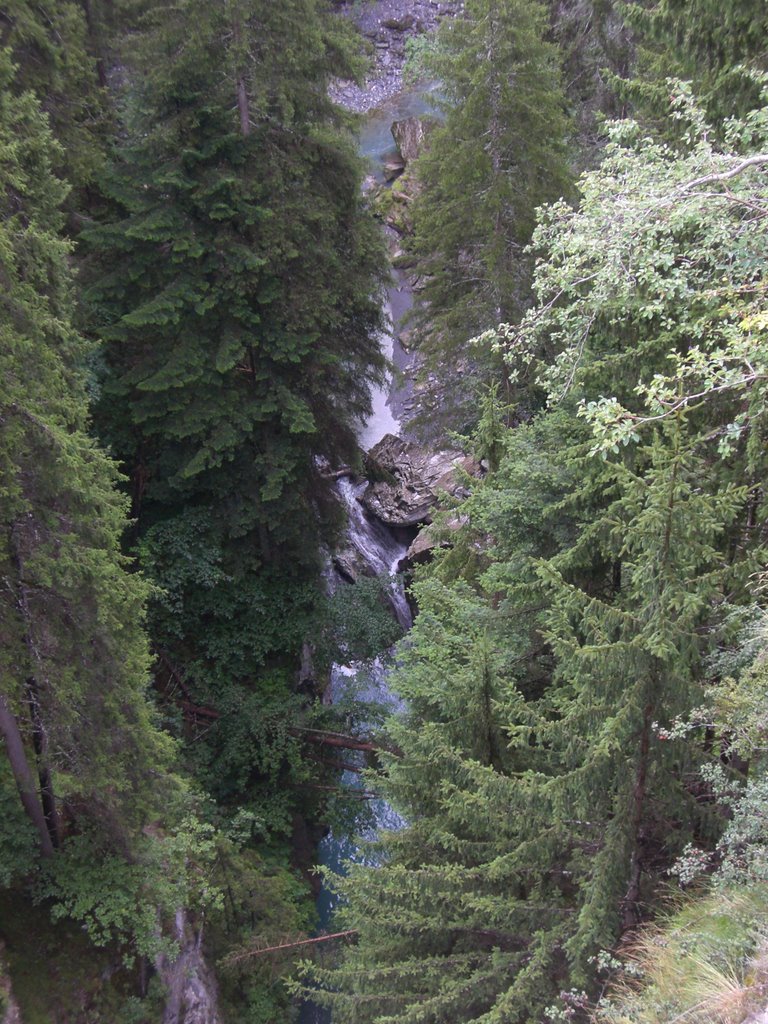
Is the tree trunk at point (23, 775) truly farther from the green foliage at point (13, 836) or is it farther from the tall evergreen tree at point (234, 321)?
the tall evergreen tree at point (234, 321)

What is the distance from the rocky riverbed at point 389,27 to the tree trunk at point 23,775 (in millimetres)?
41321

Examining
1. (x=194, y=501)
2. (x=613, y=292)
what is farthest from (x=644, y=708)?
(x=194, y=501)

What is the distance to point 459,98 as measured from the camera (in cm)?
1356

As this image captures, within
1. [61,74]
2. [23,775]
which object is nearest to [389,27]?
[61,74]

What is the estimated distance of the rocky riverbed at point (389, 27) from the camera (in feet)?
132

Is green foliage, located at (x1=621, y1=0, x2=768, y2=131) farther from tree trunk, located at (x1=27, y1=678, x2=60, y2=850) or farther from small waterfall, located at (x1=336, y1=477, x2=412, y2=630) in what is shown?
small waterfall, located at (x1=336, y1=477, x2=412, y2=630)

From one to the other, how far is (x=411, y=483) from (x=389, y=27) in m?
37.9

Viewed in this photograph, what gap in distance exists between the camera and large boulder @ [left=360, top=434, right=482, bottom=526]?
1944 cm

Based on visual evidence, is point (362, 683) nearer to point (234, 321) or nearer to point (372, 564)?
point (372, 564)

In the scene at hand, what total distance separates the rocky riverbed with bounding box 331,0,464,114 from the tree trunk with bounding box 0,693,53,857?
136 ft

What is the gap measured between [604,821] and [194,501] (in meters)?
10.3

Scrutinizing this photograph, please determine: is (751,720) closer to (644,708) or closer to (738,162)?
(644,708)

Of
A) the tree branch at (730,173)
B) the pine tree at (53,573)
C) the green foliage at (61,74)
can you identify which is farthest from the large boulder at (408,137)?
the tree branch at (730,173)

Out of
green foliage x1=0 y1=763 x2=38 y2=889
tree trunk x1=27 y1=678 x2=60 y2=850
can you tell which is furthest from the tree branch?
green foliage x1=0 y1=763 x2=38 y2=889
